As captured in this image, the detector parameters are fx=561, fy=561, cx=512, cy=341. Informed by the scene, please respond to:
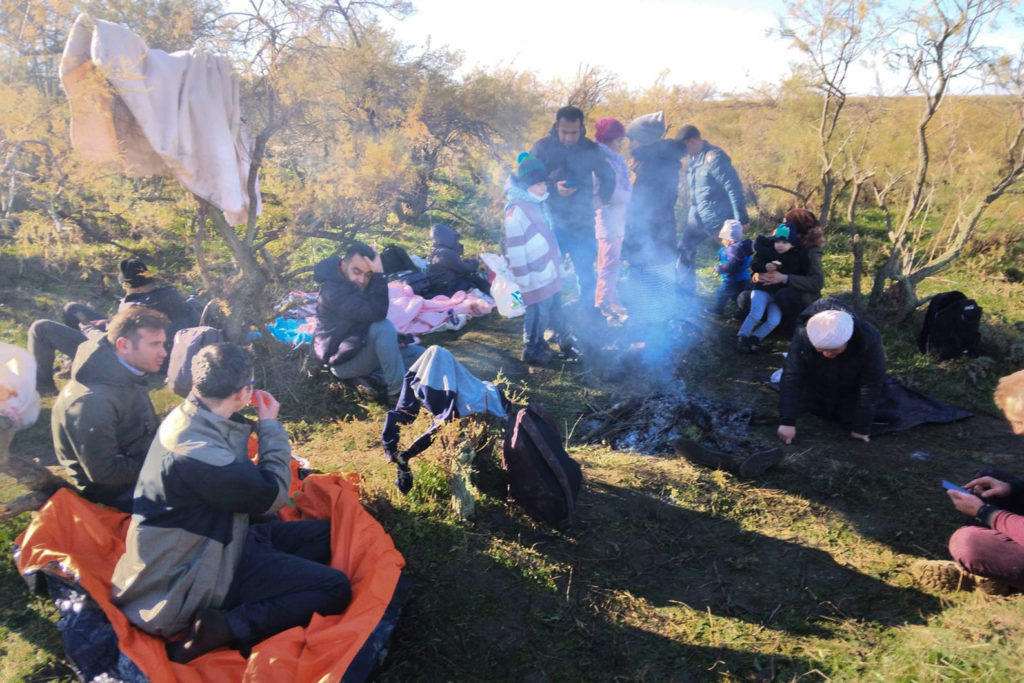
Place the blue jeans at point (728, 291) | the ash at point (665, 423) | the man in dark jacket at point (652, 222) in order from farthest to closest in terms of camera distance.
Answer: the man in dark jacket at point (652, 222) → the blue jeans at point (728, 291) → the ash at point (665, 423)

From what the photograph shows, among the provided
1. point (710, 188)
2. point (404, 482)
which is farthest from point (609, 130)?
point (404, 482)

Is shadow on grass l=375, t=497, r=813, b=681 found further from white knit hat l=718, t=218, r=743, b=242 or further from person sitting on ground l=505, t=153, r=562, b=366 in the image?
white knit hat l=718, t=218, r=743, b=242

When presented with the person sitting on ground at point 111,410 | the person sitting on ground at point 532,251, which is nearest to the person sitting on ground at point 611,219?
the person sitting on ground at point 532,251

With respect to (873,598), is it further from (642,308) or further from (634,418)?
(642,308)

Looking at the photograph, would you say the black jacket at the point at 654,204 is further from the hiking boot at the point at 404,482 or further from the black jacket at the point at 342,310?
the hiking boot at the point at 404,482

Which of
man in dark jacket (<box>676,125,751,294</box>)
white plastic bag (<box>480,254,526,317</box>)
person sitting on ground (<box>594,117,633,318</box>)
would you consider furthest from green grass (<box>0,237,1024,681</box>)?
man in dark jacket (<box>676,125,751,294</box>)

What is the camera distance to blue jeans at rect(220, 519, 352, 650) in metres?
2.51

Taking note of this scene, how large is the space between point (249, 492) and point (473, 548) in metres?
1.29

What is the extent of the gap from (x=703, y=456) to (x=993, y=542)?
154cm

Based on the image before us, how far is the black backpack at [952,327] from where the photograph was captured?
208 inches

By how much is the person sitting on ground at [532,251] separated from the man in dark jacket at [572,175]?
1.91 feet

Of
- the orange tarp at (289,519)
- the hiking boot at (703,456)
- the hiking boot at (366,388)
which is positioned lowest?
the orange tarp at (289,519)

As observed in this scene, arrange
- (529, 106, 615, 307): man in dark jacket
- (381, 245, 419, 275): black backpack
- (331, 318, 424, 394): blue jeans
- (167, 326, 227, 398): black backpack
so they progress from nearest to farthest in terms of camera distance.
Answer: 1. (167, 326, 227, 398): black backpack
2. (331, 318, 424, 394): blue jeans
3. (529, 106, 615, 307): man in dark jacket
4. (381, 245, 419, 275): black backpack

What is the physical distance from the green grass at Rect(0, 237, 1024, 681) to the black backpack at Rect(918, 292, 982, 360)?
3.29 ft
